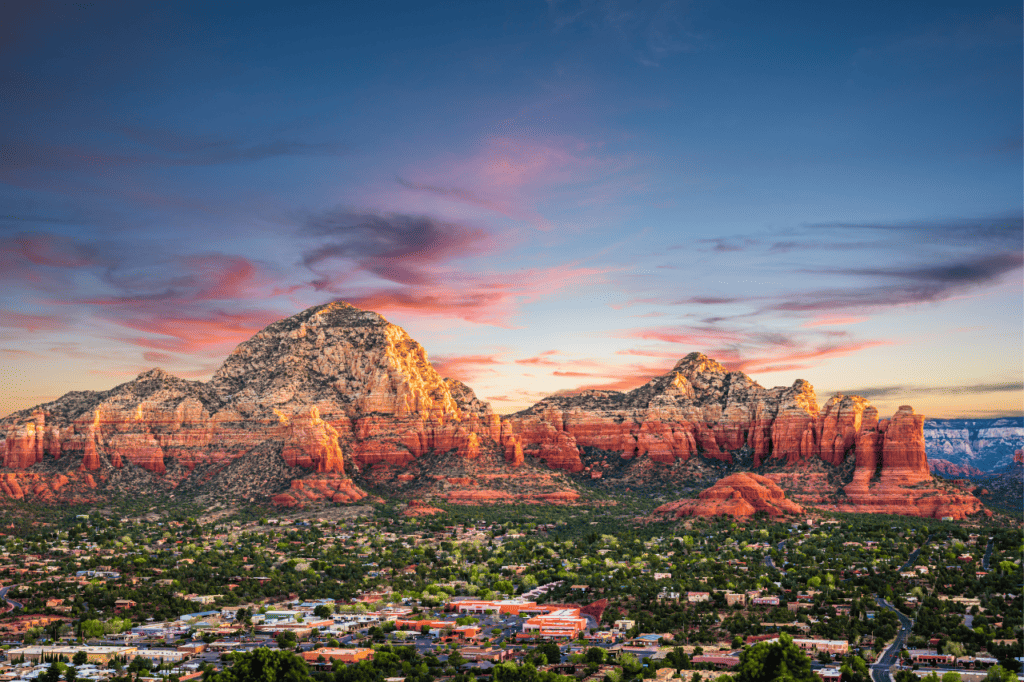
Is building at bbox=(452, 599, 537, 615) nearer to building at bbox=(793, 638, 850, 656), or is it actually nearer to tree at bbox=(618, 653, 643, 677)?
tree at bbox=(618, 653, 643, 677)

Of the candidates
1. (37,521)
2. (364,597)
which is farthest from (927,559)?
(37,521)

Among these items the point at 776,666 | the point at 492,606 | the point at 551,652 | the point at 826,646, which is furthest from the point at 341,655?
the point at 826,646

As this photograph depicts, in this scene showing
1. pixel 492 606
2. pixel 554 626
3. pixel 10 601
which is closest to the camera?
pixel 554 626

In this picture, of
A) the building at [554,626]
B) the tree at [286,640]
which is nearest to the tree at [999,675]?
the building at [554,626]

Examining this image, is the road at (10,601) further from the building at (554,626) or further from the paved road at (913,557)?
the paved road at (913,557)

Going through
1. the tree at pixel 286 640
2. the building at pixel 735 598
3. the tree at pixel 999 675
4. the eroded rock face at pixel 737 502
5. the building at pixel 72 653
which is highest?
the eroded rock face at pixel 737 502

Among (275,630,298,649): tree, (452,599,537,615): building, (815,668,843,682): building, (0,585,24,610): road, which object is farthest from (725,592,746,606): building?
(0,585,24,610): road

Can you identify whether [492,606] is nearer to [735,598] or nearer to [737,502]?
[735,598]
